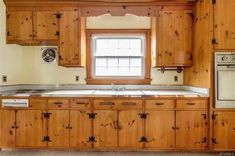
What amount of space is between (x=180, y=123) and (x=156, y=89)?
100 centimetres

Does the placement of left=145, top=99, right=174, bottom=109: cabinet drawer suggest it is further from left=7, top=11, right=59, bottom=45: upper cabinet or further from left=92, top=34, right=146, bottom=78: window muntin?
left=7, top=11, right=59, bottom=45: upper cabinet

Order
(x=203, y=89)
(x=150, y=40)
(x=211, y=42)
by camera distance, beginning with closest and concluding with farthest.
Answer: (x=211, y=42) < (x=203, y=89) < (x=150, y=40)

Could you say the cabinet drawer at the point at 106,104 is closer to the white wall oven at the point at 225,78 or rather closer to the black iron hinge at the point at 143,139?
the black iron hinge at the point at 143,139

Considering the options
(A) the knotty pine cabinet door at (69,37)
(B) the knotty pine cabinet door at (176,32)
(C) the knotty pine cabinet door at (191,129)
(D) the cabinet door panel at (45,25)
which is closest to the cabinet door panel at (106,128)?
(C) the knotty pine cabinet door at (191,129)

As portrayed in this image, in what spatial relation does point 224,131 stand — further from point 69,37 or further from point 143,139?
point 69,37

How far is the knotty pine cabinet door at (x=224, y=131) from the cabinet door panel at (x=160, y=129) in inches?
24.2

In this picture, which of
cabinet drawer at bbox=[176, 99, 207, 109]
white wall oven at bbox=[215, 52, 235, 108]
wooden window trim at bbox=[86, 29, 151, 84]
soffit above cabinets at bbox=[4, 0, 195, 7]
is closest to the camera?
white wall oven at bbox=[215, 52, 235, 108]

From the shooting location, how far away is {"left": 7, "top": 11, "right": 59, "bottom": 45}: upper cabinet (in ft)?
12.9

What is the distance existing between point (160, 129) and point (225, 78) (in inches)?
46.0

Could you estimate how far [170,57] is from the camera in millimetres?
3906

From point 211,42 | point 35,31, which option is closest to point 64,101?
point 35,31

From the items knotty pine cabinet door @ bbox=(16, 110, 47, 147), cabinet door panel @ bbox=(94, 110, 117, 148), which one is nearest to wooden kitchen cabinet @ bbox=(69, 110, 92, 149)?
cabinet door panel @ bbox=(94, 110, 117, 148)

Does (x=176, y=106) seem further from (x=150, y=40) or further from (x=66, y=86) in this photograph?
(x=66, y=86)

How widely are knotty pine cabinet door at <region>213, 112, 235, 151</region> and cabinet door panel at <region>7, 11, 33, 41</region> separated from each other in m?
3.18
